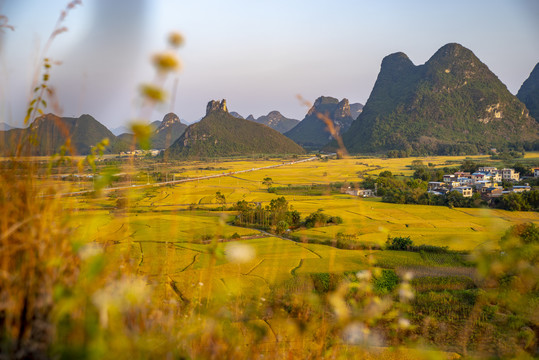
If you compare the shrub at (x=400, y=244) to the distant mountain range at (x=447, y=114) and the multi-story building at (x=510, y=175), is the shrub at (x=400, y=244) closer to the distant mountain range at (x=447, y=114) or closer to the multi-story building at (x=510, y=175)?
the multi-story building at (x=510, y=175)

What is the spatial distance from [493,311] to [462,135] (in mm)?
85693

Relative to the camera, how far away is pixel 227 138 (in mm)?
89750

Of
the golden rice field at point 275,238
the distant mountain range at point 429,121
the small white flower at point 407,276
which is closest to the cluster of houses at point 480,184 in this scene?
the golden rice field at point 275,238

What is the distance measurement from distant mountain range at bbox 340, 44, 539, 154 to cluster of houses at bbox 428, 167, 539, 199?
39.2 m

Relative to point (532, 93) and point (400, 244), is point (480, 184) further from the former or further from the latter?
point (532, 93)

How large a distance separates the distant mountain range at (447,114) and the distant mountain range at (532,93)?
424 inches

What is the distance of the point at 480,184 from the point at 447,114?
65466mm

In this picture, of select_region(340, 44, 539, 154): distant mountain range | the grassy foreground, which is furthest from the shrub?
select_region(340, 44, 539, 154): distant mountain range

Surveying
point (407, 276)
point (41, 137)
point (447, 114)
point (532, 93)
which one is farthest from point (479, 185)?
point (532, 93)

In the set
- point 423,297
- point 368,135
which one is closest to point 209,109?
point 368,135

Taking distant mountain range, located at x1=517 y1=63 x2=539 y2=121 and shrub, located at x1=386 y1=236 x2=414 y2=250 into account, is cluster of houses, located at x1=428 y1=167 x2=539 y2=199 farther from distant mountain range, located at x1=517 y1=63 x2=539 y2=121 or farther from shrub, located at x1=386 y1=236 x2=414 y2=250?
distant mountain range, located at x1=517 y1=63 x2=539 y2=121

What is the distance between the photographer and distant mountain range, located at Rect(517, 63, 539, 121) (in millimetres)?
97219

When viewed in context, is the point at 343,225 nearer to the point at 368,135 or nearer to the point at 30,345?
the point at 30,345

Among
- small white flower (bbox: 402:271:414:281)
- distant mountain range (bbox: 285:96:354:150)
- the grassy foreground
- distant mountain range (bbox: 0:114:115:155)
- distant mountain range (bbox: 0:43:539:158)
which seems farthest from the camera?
distant mountain range (bbox: 285:96:354:150)
